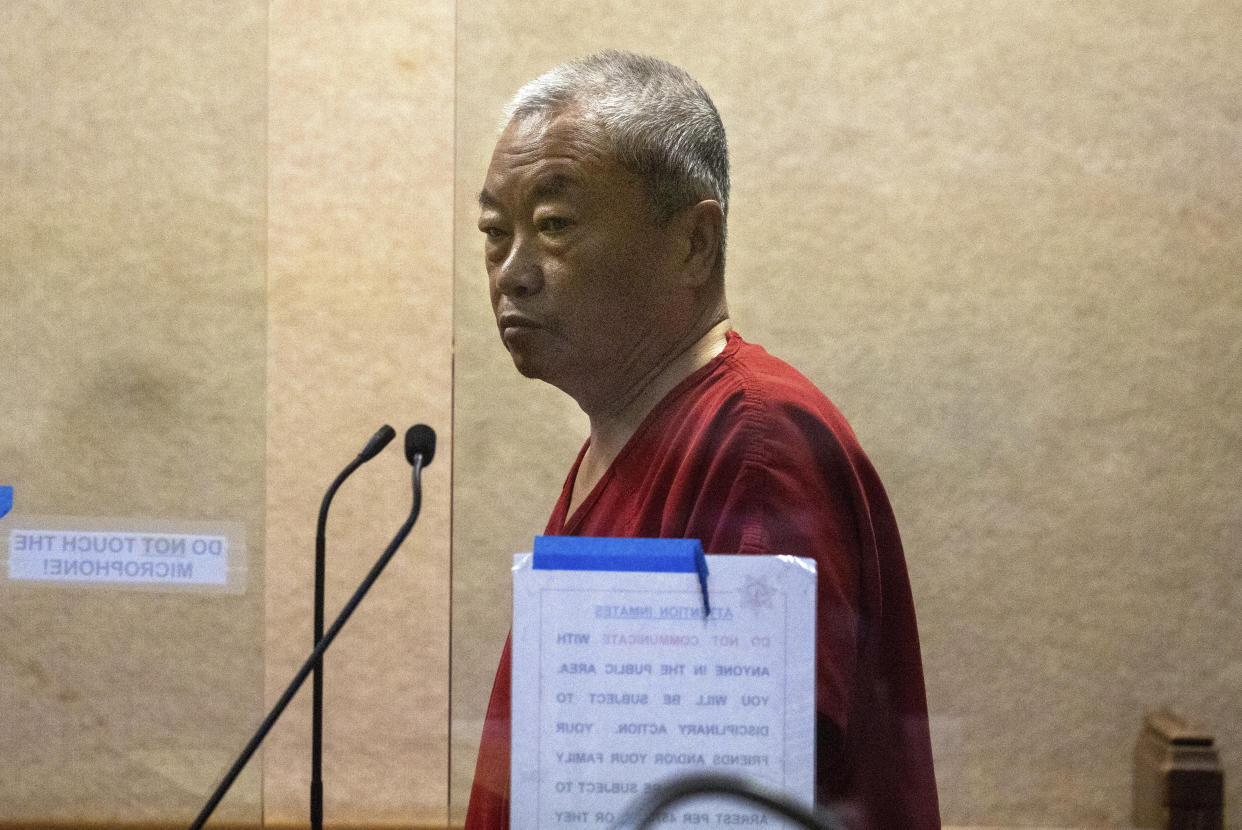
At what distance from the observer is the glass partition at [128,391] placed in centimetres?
130

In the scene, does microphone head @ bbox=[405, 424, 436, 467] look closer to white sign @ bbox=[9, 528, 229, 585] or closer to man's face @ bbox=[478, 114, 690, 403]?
man's face @ bbox=[478, 114, 690, 403]

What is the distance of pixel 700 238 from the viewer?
1011 mm

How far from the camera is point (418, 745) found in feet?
4.61

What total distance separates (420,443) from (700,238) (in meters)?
0.35

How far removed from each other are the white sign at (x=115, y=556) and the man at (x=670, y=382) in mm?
457

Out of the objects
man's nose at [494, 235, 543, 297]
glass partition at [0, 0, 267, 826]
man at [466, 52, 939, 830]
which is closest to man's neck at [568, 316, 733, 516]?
man at [466, 52, 939, 830]

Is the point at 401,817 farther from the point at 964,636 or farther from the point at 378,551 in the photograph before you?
the point at 964,636

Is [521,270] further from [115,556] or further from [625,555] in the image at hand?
[115,556]

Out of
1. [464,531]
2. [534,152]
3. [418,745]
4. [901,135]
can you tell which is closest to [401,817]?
[418,745]

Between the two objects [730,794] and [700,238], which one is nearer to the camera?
[730,794]

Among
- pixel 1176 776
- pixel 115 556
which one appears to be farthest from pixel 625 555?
pixel 115 556

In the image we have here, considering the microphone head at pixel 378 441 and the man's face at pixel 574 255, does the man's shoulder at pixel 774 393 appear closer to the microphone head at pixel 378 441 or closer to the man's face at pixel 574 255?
the man's face at pixel 574 255

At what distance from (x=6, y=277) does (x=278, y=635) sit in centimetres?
50

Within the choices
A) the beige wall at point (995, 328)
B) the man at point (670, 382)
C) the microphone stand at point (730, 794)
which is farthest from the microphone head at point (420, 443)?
the microphone stand at point (730, 794)
